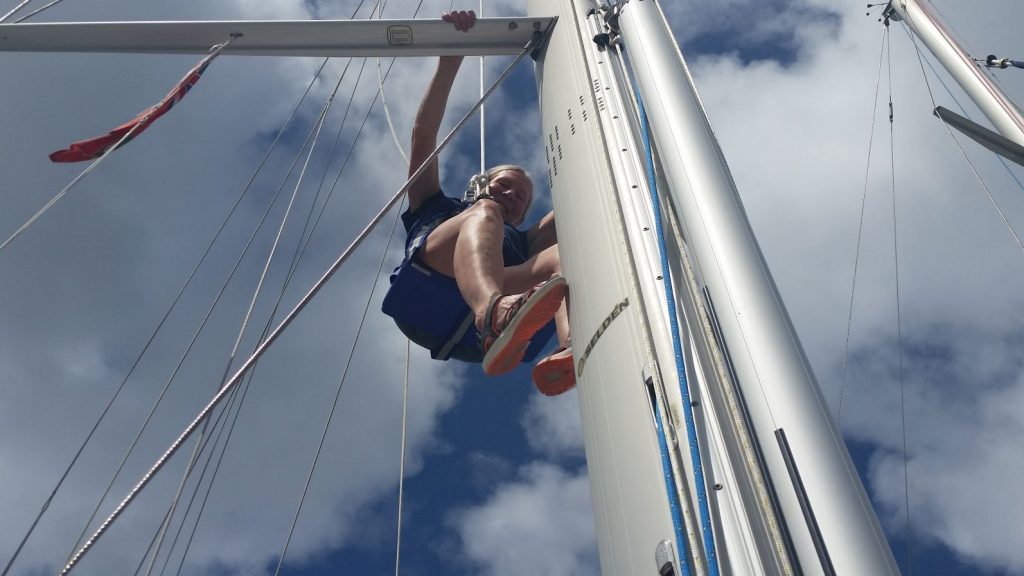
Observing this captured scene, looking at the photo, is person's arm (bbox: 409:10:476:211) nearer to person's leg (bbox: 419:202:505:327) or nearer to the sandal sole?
person's leg (bbox: 419:202:505:327)

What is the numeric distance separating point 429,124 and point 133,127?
5.00 ft

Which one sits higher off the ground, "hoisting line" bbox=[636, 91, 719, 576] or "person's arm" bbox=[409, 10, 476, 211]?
"person's arm" bbox=[409, 10, 476, 211]

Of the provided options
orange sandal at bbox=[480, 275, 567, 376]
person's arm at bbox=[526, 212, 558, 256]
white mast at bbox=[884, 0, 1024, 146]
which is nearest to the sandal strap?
orange sandal at bbox=[480, 275, 567, 376]

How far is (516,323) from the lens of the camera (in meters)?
2.90

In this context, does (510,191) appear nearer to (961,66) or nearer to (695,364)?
(695,364)

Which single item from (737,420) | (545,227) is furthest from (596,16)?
(737,420)

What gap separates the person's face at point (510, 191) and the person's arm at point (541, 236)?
192mm

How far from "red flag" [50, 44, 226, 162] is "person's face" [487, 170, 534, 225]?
1529 millimetres

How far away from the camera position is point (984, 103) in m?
9.28

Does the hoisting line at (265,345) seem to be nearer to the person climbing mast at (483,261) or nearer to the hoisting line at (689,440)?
the person climbing mast at (483,261)

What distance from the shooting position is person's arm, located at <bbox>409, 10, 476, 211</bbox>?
448cm

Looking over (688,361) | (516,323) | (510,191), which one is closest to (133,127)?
(510,191)

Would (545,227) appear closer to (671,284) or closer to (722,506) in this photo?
(671,284)

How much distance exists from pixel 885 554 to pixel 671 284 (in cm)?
80
